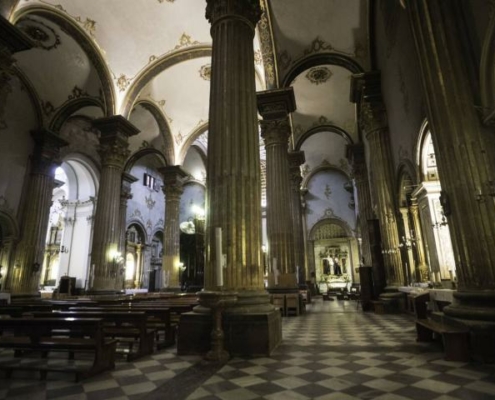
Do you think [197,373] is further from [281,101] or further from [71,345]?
[281,101]

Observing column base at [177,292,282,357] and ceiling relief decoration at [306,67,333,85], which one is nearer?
column base at [177,292,282,357]

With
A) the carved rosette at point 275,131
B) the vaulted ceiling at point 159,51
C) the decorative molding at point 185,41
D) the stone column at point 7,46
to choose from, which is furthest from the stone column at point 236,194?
the decorative molding at point 185,41

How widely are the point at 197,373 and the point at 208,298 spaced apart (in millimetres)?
1140

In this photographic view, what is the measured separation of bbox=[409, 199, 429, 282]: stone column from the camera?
8641 mm

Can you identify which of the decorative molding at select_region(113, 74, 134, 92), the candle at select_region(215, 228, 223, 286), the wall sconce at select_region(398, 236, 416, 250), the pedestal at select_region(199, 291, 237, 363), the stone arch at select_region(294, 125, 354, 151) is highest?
the decorative molding at select_region(113, 74, 134, 92)

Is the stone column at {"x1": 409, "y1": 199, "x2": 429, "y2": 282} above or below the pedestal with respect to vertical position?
above

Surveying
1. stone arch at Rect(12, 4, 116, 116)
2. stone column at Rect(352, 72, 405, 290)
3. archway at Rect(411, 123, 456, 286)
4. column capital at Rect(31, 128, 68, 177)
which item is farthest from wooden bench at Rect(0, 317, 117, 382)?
column capital at Rect(31, 128, 68, 177)

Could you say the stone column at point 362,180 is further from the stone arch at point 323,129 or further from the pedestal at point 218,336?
the pedestal at point 218,336

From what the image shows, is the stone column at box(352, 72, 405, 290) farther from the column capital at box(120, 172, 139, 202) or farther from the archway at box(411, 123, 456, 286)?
the column capital at box(120, 172, 139, 202)

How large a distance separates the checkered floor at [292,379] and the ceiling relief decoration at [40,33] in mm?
12854

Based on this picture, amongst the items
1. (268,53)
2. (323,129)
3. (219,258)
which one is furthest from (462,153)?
(323,129)

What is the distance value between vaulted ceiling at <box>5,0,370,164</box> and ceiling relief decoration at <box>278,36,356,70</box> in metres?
0.04

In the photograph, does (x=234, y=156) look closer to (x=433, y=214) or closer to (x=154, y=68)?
(x=433, y=214)

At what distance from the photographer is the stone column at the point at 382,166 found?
9.36 metres
